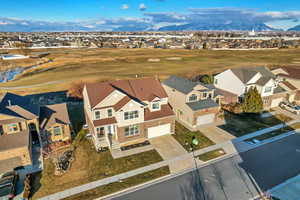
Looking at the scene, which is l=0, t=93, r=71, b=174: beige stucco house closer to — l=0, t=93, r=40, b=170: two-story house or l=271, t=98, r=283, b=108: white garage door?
l=0, t=93, r=40, b=170: two-story house

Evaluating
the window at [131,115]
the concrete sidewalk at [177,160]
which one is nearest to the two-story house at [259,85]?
the concrete sidewalk at [177,160]

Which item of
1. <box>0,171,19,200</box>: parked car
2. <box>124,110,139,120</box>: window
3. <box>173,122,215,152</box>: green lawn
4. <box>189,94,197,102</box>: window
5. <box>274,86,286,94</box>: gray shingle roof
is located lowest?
<box>0,171,19,200</box>: parked car

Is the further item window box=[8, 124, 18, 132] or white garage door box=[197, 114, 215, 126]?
white garage door box=[197, 114, 215, 126]

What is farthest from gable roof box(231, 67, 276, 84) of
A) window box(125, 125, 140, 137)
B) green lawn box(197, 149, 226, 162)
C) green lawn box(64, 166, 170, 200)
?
green lawn box(64, 166, 170, 200)

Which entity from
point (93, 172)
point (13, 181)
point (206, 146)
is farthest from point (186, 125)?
point (13, 181)

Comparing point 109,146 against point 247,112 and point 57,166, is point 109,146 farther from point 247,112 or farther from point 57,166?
point 247,112

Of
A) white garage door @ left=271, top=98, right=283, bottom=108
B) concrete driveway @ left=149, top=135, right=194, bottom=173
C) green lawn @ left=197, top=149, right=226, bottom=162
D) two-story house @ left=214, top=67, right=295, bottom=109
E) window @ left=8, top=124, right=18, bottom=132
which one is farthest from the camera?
white garage door @ left=271, top=98, right=283, bottom=108
